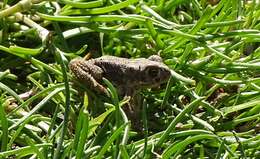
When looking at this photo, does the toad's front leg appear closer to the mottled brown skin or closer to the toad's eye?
the mottled brown skin

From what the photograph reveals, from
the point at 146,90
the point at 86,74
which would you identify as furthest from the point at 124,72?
the point at 86,74

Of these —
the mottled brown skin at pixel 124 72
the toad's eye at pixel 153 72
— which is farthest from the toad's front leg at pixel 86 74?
the toad's eye at pixel 153 72

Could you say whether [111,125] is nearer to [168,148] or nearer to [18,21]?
[168,148]

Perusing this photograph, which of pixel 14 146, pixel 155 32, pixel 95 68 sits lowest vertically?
pixel 14 146

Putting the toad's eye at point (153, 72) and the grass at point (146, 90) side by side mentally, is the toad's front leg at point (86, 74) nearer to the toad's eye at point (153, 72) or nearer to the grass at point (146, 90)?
the grass at point (146, 90)

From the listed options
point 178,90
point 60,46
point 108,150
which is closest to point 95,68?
point 60,46

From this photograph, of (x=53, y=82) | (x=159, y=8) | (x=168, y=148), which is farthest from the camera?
(x=159, y=8)

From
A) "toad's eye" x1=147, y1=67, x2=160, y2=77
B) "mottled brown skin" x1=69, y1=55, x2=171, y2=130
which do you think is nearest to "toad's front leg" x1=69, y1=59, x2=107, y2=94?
"mottled brown skin" x1=69, y1=55, x2=171, y2=130
